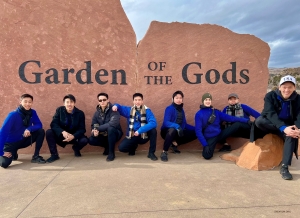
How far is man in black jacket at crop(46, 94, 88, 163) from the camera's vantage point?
3418 mm

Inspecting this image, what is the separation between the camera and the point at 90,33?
12.8 ft

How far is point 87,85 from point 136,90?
82 cm

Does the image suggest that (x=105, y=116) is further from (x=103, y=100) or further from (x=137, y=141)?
(x=137, y=141)

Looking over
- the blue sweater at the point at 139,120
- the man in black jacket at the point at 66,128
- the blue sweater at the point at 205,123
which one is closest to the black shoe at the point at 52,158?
the man in black jacket at the point at 66,128

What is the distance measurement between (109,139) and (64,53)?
1.64 meters

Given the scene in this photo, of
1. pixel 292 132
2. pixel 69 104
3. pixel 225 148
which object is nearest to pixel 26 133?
pixel 69 104

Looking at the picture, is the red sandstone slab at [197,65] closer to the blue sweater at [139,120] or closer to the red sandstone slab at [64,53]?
the red sandstone slab at [64,53]

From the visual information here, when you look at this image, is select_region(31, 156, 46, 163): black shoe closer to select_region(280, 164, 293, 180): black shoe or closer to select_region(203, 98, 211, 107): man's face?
select_region(203, 98, 211, 107): man's face

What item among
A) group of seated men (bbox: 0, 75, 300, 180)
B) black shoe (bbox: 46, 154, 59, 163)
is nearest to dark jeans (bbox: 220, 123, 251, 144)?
group of seated men (bbox: 0, 75, 300, 180)

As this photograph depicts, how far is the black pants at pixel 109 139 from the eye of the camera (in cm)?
343

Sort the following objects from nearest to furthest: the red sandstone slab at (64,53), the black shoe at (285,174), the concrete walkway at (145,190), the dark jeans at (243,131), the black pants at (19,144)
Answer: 1. the concrete walkway at (145,190)
2. the black shoe at (285,174)
3. the black pants at (19,144)
4. the dark jeans at (243,131)
5. the red sandstone slab at (64,53)

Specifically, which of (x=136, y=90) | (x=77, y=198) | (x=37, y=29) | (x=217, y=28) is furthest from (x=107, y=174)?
(x=217, y=28)

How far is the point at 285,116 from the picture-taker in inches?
112

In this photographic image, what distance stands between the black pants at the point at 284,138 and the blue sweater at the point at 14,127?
305cm
